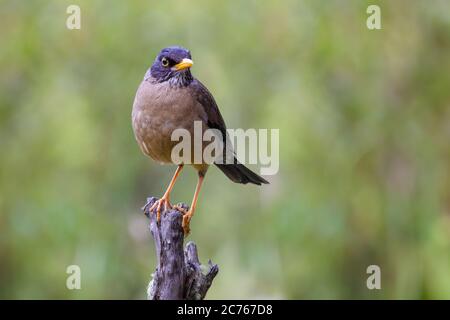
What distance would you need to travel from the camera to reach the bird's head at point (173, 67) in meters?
5.23

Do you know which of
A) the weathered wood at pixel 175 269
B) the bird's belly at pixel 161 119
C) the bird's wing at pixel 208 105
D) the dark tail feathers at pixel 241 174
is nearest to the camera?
the weathered wood at pixel 175 269

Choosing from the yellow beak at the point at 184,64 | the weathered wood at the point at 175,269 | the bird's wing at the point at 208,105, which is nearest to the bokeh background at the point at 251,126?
the bird's wing at the point at 208,105

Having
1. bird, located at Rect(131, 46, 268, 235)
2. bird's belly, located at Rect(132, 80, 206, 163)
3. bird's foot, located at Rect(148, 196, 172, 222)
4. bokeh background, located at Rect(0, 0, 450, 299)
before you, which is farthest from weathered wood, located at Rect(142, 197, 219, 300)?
bokeh background, located at Rect(0, 0, 450, 299)

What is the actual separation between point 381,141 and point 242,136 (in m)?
1.80

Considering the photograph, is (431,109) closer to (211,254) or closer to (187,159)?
(211,254)

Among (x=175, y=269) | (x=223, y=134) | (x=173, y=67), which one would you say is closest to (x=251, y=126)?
(x=223, y=134)

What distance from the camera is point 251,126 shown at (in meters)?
7.59

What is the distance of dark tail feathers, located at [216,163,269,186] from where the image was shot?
5719 mm

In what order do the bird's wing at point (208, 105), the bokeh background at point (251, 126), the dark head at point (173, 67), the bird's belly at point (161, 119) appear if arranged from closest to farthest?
the bird's belly at point (161, 119) → the dark head at point (173, 67) → the bird's wing at point (208, 105) → the bokeh background at point (251, 126)

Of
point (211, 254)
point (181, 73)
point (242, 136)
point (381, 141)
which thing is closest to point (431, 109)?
point (381, 141)

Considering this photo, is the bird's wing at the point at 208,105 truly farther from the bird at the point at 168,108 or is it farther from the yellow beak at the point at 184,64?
the yellow beak at the point at 184,64
